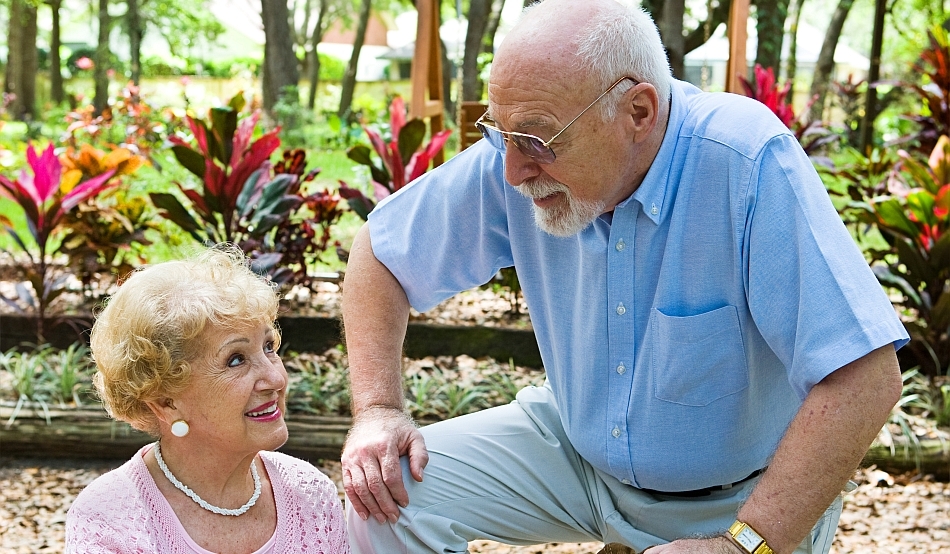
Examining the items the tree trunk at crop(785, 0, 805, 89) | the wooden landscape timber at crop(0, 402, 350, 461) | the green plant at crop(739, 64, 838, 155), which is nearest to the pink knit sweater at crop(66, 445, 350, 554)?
the wooden landscape timber at crop(0, 402, 350, 461)

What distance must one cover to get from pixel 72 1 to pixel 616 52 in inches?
1448

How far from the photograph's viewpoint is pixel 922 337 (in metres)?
4.02

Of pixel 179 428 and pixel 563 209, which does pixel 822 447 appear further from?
pixel 179 428

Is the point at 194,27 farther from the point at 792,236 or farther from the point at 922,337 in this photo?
the point at 792,236

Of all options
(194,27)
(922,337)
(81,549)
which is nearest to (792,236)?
(81,549)

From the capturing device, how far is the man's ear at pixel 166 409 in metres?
1.85

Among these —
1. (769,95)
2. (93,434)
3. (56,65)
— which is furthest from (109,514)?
(56,65)

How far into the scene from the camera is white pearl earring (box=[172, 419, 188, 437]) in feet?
6.03

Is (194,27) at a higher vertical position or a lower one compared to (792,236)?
higher

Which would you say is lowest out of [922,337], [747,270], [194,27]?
[922,337]

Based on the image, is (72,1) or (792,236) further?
(72,1)

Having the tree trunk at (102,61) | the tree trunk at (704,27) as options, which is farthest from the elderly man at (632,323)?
the tree trunk at (102,61)

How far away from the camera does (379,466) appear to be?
2.02 m

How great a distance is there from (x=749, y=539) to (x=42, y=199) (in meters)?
3.50
